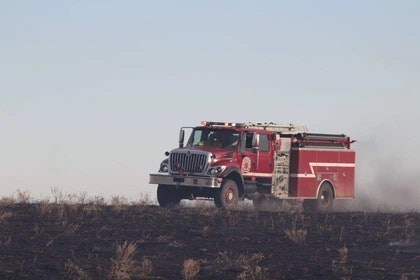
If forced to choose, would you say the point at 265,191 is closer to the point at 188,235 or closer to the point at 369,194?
the point at 369,194

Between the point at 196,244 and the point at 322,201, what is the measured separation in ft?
55.3

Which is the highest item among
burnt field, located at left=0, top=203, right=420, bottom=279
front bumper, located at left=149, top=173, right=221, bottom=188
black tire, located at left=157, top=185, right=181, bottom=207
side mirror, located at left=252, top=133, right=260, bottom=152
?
side mirror, located at left=252, top=133, right=260, bottom=152

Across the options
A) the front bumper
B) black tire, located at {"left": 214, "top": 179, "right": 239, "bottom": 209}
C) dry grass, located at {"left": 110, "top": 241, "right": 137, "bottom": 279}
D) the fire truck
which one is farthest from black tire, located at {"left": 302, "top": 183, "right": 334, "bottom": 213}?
dry grass, located at {"left": 110, "top": 241, "right": 137, "bottom": 279}

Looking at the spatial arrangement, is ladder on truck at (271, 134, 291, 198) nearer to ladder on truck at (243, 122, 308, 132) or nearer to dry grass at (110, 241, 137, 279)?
ladder on truck at (243, 122, 308, 132)

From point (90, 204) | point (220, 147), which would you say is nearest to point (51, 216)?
point (90, 204)

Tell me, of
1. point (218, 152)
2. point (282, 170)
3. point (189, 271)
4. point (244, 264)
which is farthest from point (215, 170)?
point (189, 271)

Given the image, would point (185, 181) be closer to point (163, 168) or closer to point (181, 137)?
point (163, 168)

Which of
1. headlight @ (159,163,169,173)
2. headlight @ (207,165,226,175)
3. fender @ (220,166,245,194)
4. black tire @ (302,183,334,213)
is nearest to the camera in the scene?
headlight @ (207,165,226,175)

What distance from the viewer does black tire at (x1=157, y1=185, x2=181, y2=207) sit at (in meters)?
34.5

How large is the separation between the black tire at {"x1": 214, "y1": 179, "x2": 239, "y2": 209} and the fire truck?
30 millimetres

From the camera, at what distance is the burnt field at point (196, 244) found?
701 inches

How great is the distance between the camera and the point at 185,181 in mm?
33281

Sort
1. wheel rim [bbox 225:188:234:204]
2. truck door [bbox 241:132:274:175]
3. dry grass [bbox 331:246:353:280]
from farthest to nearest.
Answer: truck door [bbox 241:132:274:175] → wheel rim [bbox 225:188:234:204] → dry grass [bbox 331:246:353:280]

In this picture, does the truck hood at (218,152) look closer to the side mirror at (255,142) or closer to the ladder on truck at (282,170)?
the side mirror at (255,142)
